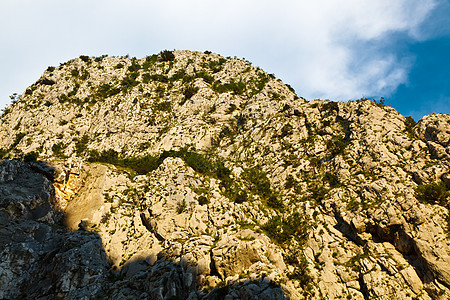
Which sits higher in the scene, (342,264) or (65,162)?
(65,162)

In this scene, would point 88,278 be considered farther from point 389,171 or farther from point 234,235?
point 389,171

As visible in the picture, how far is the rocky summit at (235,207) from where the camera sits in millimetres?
30781

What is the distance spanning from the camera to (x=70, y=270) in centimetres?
3209

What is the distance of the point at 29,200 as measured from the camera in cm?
3984

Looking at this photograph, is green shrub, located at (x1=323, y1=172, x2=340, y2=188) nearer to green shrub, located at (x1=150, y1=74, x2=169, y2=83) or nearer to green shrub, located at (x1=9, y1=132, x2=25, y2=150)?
green shrub, located at (x1=150, y1=74, x2=169, y2=83)

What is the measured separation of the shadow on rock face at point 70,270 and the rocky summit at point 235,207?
0.48ft

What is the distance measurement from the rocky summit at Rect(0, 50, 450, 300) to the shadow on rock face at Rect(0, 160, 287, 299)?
15 centimetres

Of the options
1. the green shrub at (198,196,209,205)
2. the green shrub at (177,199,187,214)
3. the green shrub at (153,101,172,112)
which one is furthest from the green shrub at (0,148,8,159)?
the green shrub at (198,196,209,205)

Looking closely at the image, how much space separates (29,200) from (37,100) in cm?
5538

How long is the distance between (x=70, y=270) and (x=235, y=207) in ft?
78.9

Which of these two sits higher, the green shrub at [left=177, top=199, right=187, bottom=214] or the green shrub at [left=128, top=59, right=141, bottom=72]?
the green shrub at [left=128, top=59, right=141, bottom=72]

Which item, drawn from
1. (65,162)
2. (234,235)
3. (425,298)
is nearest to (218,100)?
(65,162)

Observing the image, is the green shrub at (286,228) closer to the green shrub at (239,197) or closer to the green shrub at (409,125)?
the green shrub at (239,197)

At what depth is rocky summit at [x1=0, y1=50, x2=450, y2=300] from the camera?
30.8 metres
